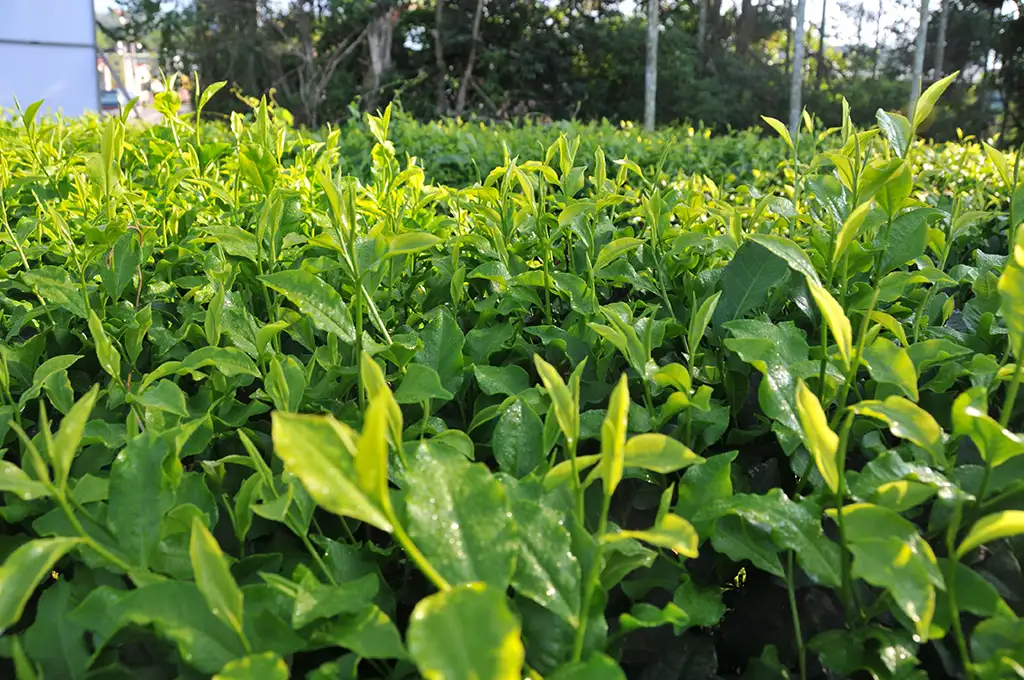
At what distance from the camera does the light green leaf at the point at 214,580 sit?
0.54 m

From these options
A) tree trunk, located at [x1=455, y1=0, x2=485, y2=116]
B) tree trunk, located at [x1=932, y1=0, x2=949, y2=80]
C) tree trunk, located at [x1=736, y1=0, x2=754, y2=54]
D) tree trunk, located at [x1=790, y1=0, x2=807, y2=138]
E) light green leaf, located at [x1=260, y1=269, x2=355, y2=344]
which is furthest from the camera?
tree trunk, located at [x1=736, y1=0, x2=754, y2=54]

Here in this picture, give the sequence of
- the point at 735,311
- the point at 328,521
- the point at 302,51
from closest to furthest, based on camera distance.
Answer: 1. the point at 328,521
2. the point at 735,311
3. the point at 302,51

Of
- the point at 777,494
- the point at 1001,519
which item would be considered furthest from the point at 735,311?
the point at 1001,519

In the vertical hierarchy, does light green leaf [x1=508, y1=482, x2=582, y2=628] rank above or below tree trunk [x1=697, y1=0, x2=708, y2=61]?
below

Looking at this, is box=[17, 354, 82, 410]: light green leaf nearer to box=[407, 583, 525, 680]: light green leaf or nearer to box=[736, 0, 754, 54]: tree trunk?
box=[407, 583, 525, 680]: light green leaf

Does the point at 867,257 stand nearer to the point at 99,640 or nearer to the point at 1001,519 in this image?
the point at 1001,519

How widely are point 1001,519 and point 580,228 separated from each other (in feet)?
A: 2.56

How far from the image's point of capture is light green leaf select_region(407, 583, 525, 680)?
456mm

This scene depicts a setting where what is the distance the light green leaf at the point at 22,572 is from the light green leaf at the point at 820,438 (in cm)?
54

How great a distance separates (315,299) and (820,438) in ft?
1.78

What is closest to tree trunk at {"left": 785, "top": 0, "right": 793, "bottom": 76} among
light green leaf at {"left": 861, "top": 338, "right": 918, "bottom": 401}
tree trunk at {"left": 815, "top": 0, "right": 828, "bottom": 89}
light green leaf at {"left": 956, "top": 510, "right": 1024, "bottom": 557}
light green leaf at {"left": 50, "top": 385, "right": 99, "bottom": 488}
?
tree trunk at {"left": 815, "top": 0, "right": 828, "bottom": 89}

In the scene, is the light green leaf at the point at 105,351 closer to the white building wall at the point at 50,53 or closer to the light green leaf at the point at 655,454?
the light green leaf at the point at 655,454

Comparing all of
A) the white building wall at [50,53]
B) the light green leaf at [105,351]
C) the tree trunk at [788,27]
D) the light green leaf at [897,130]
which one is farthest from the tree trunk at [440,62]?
the light green leaf at [105,351]

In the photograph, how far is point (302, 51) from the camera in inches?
956
